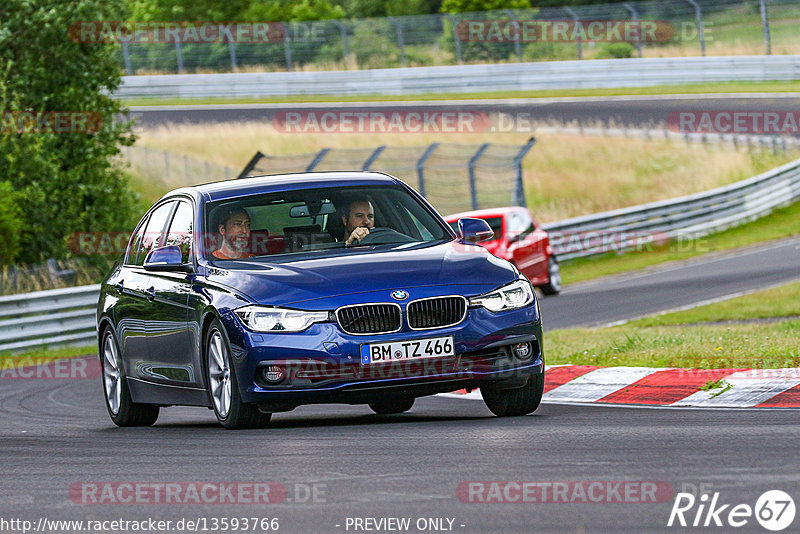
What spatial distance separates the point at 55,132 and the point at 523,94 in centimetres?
2322

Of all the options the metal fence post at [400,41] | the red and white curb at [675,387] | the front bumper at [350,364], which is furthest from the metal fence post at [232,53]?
the front bumper at [350,364]

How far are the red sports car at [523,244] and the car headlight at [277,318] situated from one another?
565 inches

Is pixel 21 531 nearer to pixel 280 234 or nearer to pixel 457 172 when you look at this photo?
pixel 280 234

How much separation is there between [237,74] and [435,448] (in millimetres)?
42980

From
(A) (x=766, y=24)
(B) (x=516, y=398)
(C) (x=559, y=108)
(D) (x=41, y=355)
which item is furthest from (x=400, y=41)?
(B) (x=516, y=398)

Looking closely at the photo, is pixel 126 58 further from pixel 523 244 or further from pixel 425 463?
pixel 425 463

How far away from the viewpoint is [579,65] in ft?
154

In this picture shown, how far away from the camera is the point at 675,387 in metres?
9.77

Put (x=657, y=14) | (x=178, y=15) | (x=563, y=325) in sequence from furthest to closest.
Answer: (x=178, y=15)
(x=657, y=14)
(x=563, y=325)

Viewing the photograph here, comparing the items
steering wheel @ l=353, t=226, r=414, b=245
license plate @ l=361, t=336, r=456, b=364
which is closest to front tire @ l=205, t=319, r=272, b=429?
license plate @ l=361, t=336, r=456, b=364

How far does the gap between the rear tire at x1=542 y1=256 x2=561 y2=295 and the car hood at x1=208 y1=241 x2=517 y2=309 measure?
14775 millimetres

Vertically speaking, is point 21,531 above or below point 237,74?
above

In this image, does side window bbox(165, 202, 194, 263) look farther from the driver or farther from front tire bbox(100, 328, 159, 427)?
front tire bbox(100, 328, 159, 427)

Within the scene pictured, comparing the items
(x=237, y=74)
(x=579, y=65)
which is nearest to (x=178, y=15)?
(x=237, y=74)
